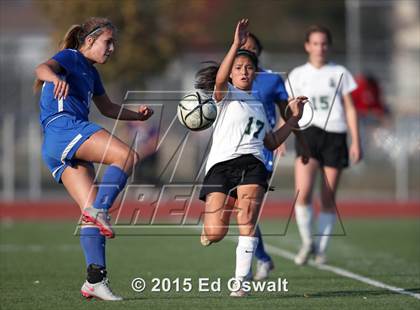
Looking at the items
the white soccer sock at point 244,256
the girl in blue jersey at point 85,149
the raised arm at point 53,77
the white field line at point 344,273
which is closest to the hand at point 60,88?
the raised arm at point 53,77

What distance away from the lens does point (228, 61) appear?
7.02 m

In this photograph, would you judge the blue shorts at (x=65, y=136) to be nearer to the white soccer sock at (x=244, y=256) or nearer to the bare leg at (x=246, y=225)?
the bare leg at (x=246, y=225)

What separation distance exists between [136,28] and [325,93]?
1448 centimetres

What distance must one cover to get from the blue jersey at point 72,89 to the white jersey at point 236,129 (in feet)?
3.32

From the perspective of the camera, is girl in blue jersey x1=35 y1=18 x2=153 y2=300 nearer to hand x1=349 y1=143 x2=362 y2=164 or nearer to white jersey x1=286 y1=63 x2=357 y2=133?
white jersey x1=286 y1=63 x2=357 y2=133

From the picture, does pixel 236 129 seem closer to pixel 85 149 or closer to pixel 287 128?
pixel 287 128

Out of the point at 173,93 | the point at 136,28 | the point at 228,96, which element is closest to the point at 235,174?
the point at 228,96

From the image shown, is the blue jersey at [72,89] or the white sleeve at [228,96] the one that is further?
the white sleeve at [228,96]

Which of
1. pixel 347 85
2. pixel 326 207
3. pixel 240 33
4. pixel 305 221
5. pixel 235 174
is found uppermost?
pixel 240 33

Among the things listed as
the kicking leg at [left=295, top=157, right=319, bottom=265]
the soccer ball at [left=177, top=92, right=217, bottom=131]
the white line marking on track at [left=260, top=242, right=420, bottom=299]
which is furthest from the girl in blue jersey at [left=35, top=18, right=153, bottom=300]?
the kicking leg at [left=295, top=157, right=319, bottom=265]

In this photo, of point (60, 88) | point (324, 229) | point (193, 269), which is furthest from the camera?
point (324, 229)

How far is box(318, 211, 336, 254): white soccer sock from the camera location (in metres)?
10.3

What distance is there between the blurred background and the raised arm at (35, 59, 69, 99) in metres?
12.1

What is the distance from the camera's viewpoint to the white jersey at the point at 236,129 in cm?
748
